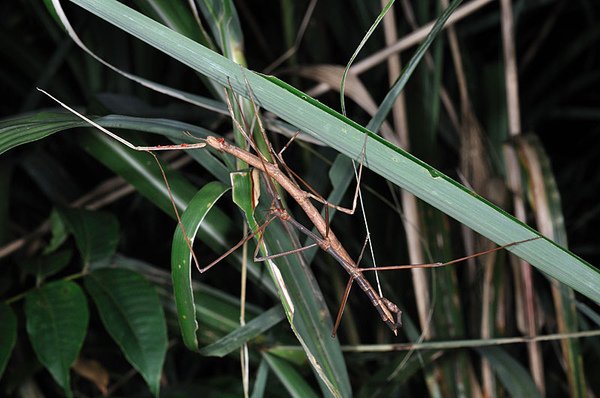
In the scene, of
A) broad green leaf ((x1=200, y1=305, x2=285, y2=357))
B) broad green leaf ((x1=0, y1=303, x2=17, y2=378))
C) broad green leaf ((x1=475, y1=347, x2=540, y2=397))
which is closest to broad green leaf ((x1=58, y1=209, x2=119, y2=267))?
broad green leaf ((x1=0, y1=303, x2=17, y2=378))

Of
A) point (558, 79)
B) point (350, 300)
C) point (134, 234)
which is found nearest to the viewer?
point (350, 300)

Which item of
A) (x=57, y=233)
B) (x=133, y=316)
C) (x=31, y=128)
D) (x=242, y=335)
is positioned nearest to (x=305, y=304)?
(x=242, y=335)

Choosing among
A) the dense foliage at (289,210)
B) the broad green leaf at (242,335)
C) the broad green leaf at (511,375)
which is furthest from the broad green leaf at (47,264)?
the broad green leaf at (511,375)

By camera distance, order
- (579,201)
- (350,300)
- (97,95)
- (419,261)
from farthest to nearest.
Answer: (579,201)
(350,300)
(419,261)
(97,95)

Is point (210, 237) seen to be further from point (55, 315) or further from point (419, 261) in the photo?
point (419, 261)

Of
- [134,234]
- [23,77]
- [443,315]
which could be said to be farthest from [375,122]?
[23,77]

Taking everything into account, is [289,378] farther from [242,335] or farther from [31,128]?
[31,128]
